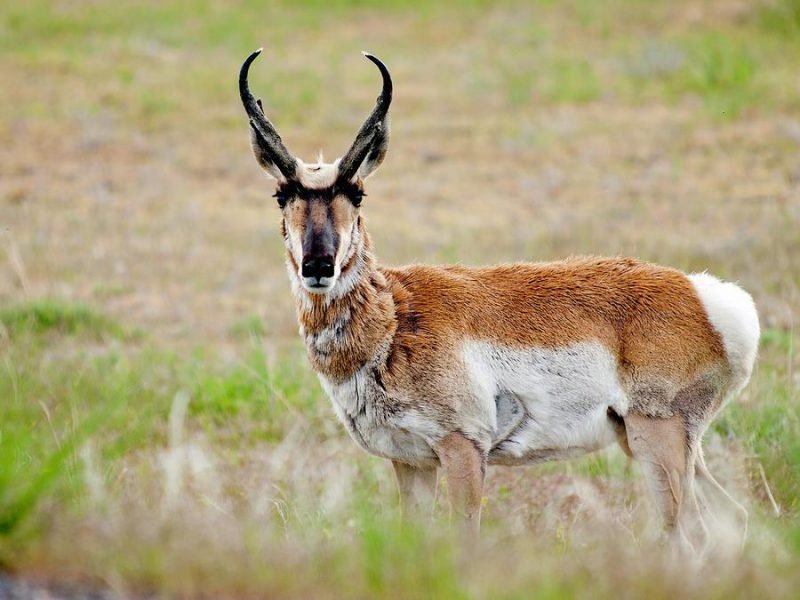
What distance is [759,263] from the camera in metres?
11.2

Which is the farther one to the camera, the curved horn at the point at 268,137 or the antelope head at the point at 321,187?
the curved horn at the point at 268,137

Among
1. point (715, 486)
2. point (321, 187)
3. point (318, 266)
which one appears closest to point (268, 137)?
point (321, 187)

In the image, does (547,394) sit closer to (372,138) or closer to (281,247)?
(372,138)

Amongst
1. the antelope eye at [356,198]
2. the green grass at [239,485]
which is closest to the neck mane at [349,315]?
the antelope eye at [356,198]

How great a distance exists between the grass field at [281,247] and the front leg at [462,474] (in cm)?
28

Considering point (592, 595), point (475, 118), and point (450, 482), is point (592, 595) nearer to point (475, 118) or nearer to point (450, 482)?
point (450, 482)

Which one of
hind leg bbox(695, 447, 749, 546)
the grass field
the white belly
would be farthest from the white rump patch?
the grass field

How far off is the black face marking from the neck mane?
17cm

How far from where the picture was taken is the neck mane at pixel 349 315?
5.84m

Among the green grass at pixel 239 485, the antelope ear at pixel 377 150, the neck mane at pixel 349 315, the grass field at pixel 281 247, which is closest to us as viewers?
the green grass at pixel 239 485

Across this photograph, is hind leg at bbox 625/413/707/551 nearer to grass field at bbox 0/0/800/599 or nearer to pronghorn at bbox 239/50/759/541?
pronghorn at bbox 239/50/759/541

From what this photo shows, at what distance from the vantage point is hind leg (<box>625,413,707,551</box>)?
5.85m

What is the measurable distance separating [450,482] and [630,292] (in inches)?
53.7

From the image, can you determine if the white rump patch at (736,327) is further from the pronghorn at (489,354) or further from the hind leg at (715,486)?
the hind leg at (715,486)
